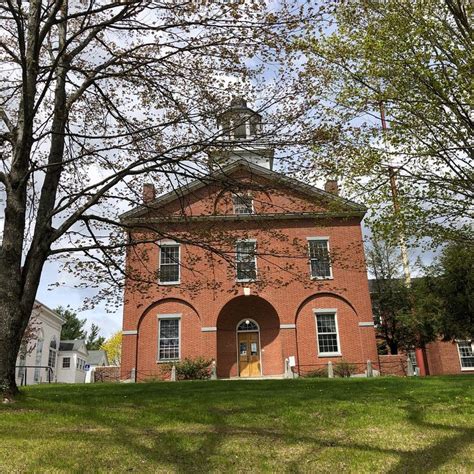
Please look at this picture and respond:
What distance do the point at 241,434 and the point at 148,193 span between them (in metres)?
6.91

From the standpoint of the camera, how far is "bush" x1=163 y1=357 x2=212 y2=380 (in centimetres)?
2312

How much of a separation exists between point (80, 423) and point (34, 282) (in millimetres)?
3225

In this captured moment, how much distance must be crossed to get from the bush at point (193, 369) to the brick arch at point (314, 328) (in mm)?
4669

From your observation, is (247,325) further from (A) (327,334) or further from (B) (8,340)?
(B) (8,340)

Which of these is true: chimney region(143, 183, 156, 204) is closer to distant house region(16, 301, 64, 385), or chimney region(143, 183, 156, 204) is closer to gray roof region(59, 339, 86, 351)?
distant house region(16, 301, 64, 385)

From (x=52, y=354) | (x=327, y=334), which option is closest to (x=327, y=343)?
(x=327, y=334)

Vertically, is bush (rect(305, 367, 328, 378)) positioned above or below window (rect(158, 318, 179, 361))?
below

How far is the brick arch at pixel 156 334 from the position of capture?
957 inches

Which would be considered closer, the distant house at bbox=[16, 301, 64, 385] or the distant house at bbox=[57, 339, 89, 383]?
the distant house at bbox=[16, 301, 64, 385]

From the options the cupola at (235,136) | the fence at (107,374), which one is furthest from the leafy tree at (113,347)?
the cupola at (235,136)

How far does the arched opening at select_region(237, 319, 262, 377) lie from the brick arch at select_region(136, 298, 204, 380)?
2.56 meters

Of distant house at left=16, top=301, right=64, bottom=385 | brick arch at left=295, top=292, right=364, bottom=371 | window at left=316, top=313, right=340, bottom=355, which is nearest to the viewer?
brick arch at left=295, top=292, right=364, bottom=371

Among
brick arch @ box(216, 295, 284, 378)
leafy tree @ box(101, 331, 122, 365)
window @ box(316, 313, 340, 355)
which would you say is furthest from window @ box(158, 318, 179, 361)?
leafy tree @ box(101, 331, 122, 365)

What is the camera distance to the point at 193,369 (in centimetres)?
2316
